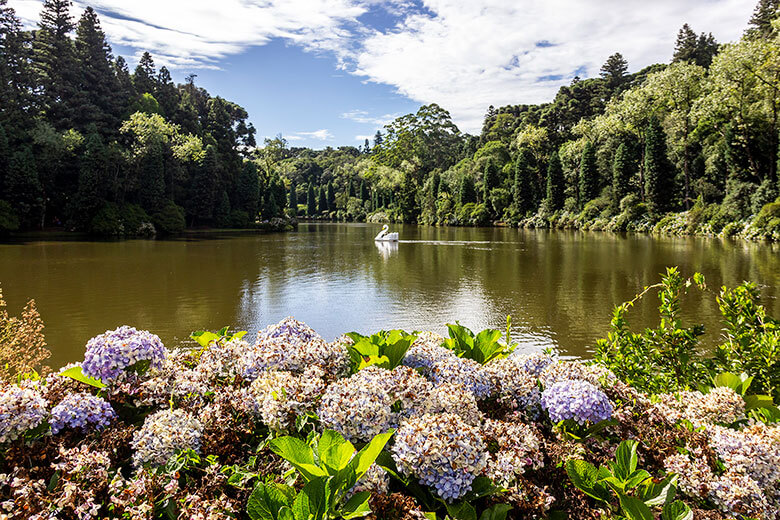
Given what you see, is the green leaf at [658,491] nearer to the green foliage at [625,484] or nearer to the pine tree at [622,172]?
the green foliage at [625,484]

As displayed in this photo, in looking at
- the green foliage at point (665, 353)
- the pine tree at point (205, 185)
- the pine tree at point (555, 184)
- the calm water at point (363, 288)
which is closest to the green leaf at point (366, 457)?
the green foliage at point (665, 353)

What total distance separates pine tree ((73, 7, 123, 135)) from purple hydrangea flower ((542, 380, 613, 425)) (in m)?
44.2

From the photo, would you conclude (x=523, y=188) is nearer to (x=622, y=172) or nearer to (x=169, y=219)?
(x=622, y=172)

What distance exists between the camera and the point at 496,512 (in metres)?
1.42

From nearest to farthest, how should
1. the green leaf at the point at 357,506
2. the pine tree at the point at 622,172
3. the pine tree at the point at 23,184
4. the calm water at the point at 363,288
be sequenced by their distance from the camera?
the green leaf at the point at 357,506
the calm water at the point at 363,288
the pine tree at the point at 23,184
the pine tree at the point at 622,172

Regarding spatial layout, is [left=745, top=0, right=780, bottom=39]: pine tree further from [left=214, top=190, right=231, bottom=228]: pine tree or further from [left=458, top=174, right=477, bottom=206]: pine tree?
[left=214, top=190, right=231, bottom=228]: pine tree

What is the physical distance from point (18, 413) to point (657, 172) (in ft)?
132

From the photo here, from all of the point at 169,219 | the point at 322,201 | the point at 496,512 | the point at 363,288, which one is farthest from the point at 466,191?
the point at 496,512

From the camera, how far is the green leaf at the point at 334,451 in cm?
140

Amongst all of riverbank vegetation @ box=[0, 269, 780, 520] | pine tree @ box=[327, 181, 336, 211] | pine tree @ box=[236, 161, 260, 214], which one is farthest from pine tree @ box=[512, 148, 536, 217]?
riverbank vegetation @ box=[0, 269, 780, 520]

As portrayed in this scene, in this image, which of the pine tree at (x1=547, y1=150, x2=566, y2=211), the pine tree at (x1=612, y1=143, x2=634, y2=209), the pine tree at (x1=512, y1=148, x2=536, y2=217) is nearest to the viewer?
the pine tree at (x1=612, y1=143, x2=634, y2=209)

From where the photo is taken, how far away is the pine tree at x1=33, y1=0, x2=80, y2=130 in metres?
36.6

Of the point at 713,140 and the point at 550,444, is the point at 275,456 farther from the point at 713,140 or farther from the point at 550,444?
the point at 713,140

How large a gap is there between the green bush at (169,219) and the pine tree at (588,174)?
3491cm
